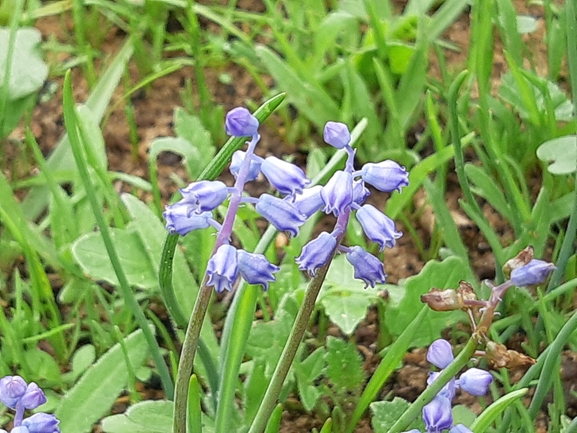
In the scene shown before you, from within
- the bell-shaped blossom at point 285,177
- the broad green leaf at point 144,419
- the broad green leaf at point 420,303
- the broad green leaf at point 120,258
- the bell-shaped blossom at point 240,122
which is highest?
the bell-shaped blossom at point 240,122

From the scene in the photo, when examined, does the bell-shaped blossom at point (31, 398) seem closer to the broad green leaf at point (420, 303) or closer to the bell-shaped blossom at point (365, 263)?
the bell-shaped blossom at point (365, 263)

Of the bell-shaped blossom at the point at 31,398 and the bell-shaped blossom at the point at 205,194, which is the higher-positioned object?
the bell-shaped blossom at the point at 205,194

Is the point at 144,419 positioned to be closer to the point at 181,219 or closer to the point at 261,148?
the point at 181,219

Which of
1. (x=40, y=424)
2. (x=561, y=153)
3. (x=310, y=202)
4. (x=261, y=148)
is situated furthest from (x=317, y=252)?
(x=261, y=148)

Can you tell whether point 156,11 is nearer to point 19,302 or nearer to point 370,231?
point 19,302

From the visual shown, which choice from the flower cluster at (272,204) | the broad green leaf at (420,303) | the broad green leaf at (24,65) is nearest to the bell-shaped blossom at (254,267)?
the flower cluster at (272,204)

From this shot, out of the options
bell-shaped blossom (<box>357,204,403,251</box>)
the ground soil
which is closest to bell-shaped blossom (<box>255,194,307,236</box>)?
bell-shaped blossom (<box>357,204,403,251</box>)

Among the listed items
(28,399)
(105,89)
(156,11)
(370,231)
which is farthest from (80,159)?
(156,11)
